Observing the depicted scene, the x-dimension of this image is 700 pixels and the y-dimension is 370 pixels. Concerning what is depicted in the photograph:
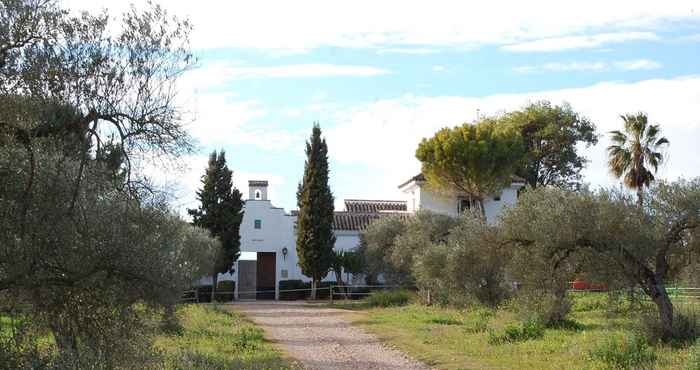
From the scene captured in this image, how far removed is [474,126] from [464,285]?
1957 centimetres

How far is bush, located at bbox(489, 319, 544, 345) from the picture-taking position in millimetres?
19594

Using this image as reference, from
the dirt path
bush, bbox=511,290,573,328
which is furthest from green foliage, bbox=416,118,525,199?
bush, bbox=511,290,573,328

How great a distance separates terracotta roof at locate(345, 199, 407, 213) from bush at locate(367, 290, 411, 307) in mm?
14561

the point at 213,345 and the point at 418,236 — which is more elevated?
the point at 418,236

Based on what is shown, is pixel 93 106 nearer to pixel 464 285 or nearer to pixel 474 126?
pixel 464 285

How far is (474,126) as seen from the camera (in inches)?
1815

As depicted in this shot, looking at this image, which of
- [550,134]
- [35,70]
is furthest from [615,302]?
[550,134]

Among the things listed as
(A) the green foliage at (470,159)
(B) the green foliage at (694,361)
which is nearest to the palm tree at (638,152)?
(A) the green foliage at (470,159)

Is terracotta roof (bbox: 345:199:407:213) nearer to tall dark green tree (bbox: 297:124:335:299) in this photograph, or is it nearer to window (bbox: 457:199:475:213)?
window (bbox: 457:199:475:213)

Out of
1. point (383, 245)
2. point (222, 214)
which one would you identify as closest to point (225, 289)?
point (222, 214)

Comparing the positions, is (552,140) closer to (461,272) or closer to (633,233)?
(461,272)

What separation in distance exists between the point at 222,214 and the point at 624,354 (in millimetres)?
29224

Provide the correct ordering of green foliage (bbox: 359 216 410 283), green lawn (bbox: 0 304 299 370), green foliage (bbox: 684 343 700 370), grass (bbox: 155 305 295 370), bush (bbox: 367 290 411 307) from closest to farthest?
green foliage (bbox: 684 343 700 370), green lawn (bbox: 0 304 299 370), grass (bbox: 155 305 295 370), bush (bbox: 367 290 411 307), green foliage (bbox: 359 216 410 283)

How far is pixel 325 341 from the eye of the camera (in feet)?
73.2
